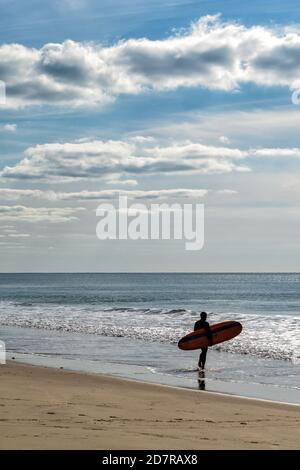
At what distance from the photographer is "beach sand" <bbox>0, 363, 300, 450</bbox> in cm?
791

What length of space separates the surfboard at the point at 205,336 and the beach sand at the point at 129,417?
5179 millimetres

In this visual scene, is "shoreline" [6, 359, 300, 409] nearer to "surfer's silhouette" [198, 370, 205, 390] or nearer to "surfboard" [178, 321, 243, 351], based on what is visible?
"surfer's silhouette" [198, 370, 205, 390]

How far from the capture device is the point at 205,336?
19891 mm

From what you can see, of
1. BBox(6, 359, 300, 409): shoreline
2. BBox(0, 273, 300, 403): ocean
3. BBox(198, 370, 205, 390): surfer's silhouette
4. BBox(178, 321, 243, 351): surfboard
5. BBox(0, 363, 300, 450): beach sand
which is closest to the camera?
BBox(0, 363, 300, 450): beach sand

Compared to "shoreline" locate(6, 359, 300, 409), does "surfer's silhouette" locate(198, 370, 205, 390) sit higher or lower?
lower

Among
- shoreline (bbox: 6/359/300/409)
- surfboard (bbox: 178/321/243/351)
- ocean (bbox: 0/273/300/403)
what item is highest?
surfboard (bbox: 178/321/243/351)

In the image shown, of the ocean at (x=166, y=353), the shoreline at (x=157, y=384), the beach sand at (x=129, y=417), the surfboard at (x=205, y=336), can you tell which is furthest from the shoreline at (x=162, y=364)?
the beach sand at (x=129, y=417)

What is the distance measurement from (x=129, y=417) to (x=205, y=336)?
9.86m

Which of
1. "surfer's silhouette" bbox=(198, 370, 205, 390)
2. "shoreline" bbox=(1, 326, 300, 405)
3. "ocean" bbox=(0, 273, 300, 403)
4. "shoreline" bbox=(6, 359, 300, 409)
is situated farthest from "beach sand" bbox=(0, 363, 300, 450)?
"ocean" bbox=(0, 273, 300, 403)

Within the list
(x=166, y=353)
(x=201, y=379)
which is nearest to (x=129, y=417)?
(x=201, y=379)

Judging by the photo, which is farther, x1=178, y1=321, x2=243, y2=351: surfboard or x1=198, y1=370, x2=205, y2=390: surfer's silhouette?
x1=178, y1=321, x2=243, y2=351: surfboard

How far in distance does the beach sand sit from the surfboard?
5.18 m
